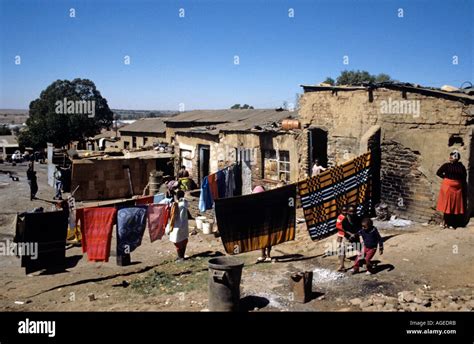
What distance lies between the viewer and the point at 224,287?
6.44 m

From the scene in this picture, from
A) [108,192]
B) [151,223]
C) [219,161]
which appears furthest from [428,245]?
[108,192]

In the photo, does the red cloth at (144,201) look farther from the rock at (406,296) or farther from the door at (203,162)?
the door at (203,162)

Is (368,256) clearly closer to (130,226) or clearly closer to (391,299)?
(391,299)

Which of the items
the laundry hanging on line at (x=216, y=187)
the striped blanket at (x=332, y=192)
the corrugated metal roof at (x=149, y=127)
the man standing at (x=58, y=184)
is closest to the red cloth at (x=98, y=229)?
the laundry hanging on line at (x=216, y=187)

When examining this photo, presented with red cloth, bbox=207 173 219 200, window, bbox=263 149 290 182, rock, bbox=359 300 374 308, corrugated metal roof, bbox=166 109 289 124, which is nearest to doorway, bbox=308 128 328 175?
window, bbox=263 149 290 182

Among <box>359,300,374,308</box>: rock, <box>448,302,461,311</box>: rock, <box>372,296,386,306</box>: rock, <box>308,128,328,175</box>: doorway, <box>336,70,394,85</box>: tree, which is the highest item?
<box>336,70,394,85</box>: tree

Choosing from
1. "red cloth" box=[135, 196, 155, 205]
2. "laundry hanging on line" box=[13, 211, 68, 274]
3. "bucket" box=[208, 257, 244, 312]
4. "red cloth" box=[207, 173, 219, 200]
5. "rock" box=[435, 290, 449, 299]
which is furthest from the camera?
"red cloth" box=[207, 173, 219, 200]

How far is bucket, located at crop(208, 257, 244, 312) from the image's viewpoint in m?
6.43

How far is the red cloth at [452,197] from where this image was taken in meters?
9.47

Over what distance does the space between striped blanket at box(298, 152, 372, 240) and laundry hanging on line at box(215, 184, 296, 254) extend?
0.52 metres

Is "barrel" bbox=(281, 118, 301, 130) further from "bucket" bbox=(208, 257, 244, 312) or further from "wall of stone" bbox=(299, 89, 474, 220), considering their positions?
"bucket" bbox=(208, 257, 244, 312)

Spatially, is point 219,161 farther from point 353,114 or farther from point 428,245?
point 428,245

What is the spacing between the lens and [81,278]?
925cm

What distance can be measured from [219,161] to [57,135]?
85.6ft
